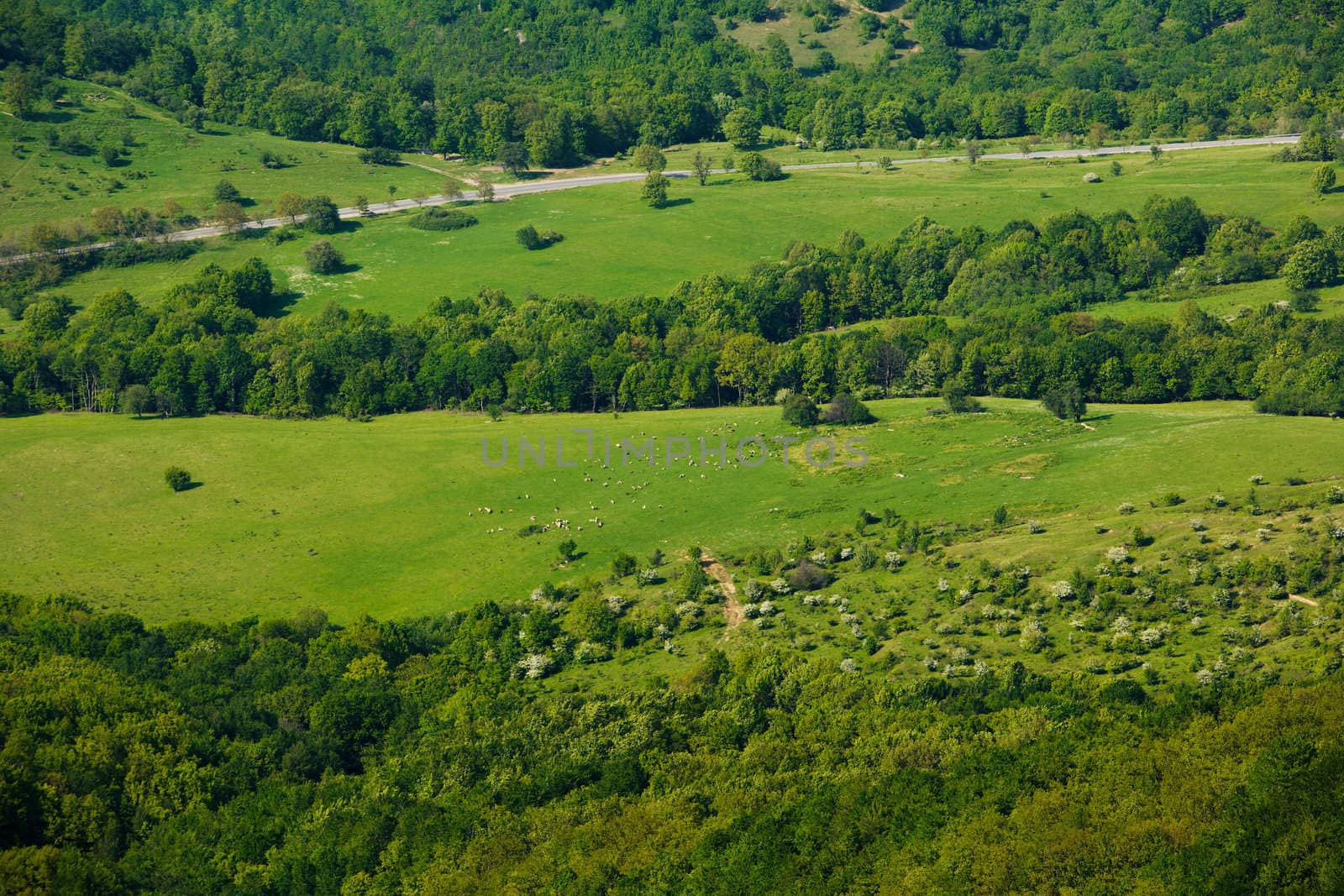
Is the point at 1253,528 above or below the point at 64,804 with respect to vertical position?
above

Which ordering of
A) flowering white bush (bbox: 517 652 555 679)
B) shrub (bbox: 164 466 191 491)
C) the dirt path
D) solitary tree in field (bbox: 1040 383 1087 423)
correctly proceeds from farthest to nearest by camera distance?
solitary tree in field (bbox: 1040 383 1087 423) → shrub (bbox: 164 466 191 491) → the dirt path → flowering white bush (bbox: 517 652 555 679)

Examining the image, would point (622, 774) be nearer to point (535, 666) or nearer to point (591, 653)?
point (535, 666)

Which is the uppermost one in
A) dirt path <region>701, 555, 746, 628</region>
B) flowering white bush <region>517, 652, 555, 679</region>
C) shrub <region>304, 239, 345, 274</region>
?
shrub <region>304, 239, 345, 274</region>

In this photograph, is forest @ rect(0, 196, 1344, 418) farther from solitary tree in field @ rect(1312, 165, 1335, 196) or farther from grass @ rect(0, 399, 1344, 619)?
solitary tree in field @ rect(1312, 165, 1335, 196)

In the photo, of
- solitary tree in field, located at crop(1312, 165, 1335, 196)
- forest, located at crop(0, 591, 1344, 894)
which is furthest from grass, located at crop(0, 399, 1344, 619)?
solitary tree in field, located at crop(1312, 165, 1335, 196)

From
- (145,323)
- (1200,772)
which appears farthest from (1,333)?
(1200,772)

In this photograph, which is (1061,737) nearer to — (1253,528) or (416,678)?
(1253,528)
